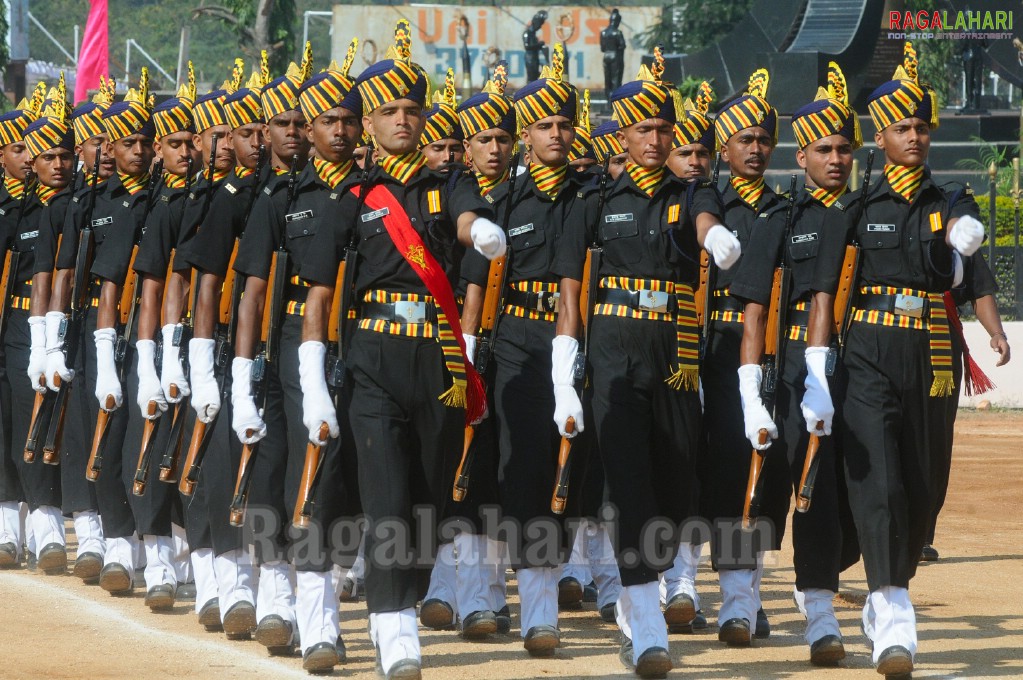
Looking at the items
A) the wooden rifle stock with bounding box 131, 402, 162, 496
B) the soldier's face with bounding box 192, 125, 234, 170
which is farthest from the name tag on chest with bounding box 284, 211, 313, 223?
the soldier's face with bounding box 192, 125, 234, 170

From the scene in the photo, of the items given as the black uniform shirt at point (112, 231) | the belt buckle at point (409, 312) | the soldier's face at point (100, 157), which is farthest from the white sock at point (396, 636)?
the soldier's face at point (100, 157)

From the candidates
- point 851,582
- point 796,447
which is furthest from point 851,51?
point 796,447

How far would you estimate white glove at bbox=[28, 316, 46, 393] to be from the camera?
10641mm

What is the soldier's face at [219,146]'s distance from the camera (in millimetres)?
9984

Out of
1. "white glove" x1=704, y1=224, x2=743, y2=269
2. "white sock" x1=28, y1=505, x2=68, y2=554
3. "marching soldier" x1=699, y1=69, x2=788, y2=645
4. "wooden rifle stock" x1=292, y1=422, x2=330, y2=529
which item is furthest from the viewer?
"white sock" x1=28, y1=505, x2=68, y2=554

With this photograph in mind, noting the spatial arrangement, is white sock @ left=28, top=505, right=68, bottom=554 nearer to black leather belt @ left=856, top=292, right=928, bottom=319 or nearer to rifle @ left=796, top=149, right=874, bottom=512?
rifle @ left=796, top=149, right=874, bottom=512

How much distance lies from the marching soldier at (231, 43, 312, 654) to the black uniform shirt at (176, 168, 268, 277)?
0.28m

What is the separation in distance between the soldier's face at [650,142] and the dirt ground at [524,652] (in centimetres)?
230

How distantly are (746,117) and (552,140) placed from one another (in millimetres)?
1190

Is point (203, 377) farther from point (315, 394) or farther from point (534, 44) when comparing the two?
point (534, 44)

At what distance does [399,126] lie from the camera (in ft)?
25.2

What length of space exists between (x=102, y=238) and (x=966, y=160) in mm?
23431

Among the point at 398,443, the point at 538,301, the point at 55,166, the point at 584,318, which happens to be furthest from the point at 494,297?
the point at 55,166

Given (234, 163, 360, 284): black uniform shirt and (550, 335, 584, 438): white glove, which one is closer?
(550, 335, 584, 438): white glove
